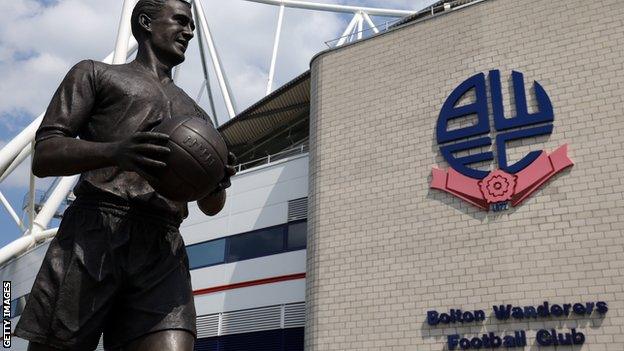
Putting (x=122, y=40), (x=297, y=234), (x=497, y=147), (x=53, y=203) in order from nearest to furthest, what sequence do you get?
(x=497, y=147), (x=297, y=234), (x=122, y=40), (x=53, y=203)

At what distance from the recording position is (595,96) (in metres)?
13.6

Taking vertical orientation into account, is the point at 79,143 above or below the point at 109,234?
above

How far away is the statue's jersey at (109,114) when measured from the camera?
2.58 metres

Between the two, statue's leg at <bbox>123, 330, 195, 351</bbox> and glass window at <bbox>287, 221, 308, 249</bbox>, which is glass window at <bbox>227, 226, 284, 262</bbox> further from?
statue's leg at <bbox>123, 330, 195, 351</bbox>

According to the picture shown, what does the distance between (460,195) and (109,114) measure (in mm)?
12565

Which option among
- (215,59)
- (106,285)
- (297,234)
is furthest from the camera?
(215,59)

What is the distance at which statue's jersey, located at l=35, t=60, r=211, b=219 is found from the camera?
2576 mm

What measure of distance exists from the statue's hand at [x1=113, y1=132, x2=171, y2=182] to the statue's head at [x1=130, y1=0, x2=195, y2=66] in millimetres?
801

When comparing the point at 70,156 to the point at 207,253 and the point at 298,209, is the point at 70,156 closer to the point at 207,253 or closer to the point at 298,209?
the point at 298,209

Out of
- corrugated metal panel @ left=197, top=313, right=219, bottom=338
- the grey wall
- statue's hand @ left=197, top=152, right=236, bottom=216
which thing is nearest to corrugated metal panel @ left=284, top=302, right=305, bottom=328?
the grey wall

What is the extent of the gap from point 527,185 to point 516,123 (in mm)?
1534

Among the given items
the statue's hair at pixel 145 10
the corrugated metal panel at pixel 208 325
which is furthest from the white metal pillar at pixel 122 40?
the statue's hair at pixel 145 10

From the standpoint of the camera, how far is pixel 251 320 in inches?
728
